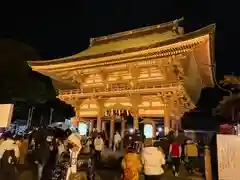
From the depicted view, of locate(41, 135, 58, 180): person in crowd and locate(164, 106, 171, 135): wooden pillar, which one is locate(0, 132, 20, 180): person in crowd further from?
locate(164, 106, 171, 135): wooden pillar

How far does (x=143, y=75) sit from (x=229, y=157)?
9.50 meters

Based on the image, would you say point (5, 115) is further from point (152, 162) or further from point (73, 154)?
point (152, 162)

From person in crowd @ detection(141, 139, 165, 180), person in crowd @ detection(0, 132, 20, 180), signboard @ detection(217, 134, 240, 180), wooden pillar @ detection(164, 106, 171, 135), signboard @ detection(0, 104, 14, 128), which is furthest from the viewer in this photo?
wooden pillar @ detection(164, 106, 171, 135)

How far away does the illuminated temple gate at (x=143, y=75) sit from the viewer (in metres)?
11.8

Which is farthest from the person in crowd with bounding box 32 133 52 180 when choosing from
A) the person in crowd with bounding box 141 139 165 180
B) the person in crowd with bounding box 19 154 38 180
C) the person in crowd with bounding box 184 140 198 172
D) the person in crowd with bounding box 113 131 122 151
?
the person in crowd with bounding box 113 131 122 151

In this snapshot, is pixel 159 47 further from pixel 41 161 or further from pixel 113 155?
pixel 41 161

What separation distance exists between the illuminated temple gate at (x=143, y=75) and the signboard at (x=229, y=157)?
658cm

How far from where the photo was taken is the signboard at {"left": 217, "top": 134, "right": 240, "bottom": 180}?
4.64 meters

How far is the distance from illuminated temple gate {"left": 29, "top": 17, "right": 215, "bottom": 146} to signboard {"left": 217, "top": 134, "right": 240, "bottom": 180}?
6577mm

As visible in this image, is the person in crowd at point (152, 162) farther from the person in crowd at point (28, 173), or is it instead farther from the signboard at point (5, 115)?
the signboard at point (5, 115)

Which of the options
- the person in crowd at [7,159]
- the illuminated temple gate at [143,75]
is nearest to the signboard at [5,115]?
the person in crowd at [7,159]

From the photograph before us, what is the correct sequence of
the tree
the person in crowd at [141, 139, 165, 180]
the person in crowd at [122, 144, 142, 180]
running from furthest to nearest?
the tree → the person in crowd at [122, 144, 142, 180] → the person in crowd at [141, 139, 165, 180]

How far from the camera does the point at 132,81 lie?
13.9 meters

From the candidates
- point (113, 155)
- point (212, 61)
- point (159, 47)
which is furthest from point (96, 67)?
point (212, 61)
